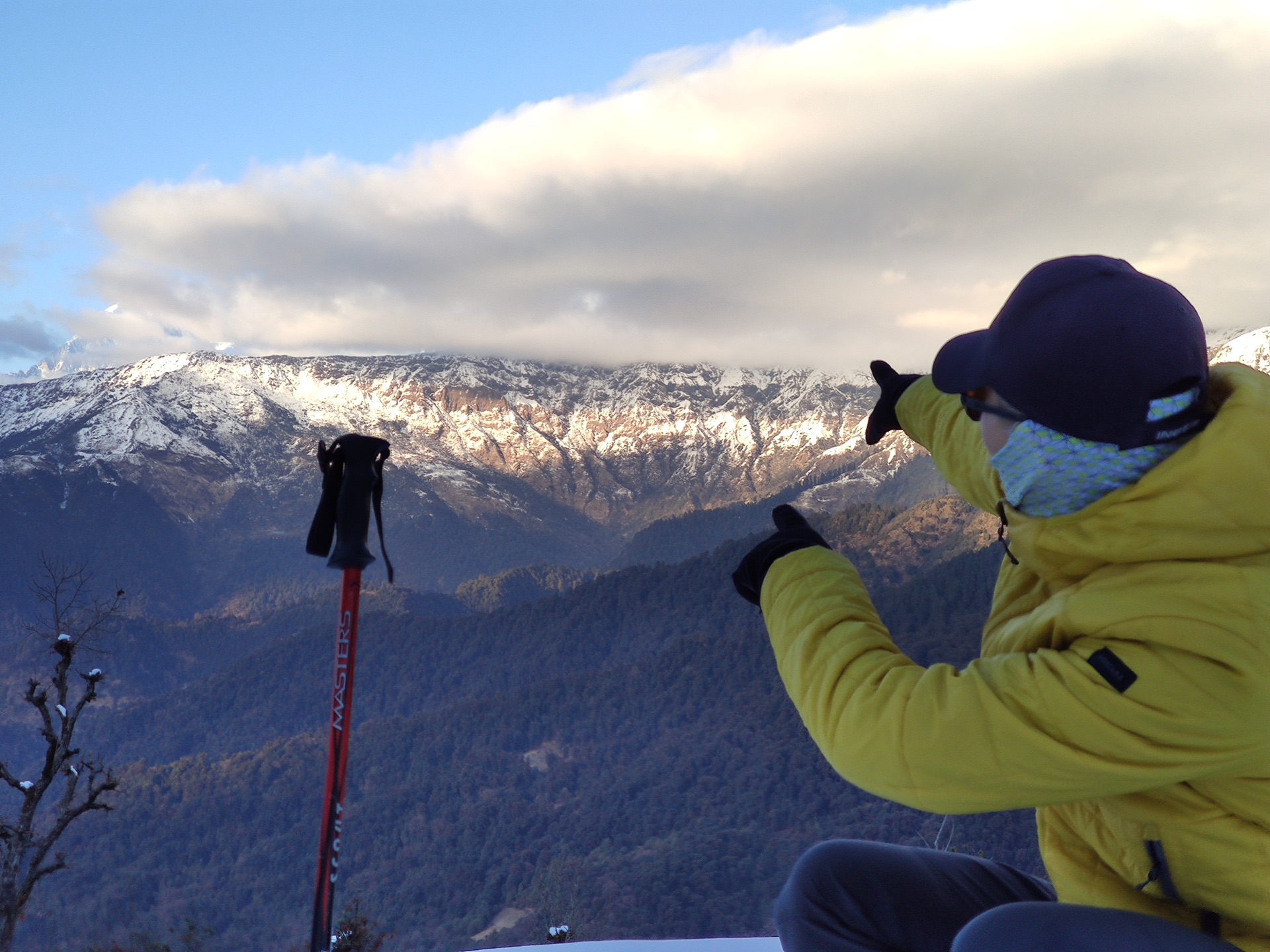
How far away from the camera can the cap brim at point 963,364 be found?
112 centimetres

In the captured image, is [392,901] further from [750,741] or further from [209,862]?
[750,741]

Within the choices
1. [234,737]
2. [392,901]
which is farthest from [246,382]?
[392,901]

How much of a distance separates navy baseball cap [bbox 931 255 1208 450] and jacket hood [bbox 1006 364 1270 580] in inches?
2.2

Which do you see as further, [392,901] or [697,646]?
[697,646]

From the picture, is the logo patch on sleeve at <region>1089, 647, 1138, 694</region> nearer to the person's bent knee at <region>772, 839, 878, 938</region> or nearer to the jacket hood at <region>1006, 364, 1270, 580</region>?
the jacket hood at <region>1006, 364, 1270, 580</region>

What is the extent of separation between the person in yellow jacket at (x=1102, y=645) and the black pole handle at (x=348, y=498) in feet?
3.30

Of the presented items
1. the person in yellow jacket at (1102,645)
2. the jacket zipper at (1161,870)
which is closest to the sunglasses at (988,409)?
the person in yellow jacket at (1102,645)

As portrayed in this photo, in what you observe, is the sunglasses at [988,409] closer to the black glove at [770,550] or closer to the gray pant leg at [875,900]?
the black glove at [770,550]

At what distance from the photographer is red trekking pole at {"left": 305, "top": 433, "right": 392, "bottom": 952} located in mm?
1791

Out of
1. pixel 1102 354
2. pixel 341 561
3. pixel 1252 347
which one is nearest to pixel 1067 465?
pixel 1102 354

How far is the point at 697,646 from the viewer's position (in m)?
73.3

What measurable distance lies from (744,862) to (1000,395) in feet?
160

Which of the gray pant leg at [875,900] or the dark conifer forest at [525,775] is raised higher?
the gray pant leg at [875,900]

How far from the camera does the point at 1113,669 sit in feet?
2.88
